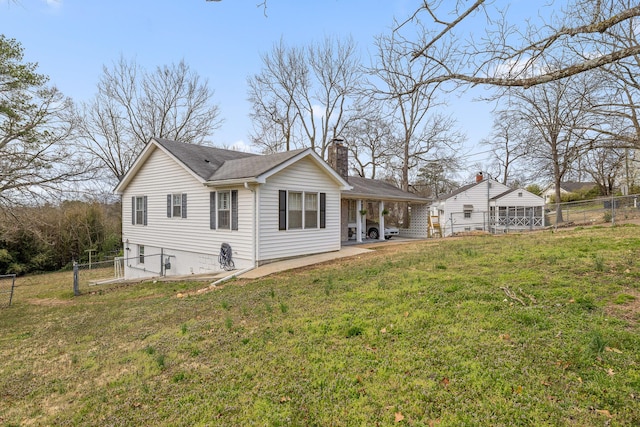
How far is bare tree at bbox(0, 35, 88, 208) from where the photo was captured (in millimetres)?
10648

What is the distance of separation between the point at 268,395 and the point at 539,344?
293 cm

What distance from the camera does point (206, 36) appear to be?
11633mm

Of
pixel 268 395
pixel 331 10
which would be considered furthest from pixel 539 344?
pixel 331 10

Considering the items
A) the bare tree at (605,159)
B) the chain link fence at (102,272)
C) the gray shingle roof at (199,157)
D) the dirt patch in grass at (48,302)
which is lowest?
the chain link fence at (102,272)

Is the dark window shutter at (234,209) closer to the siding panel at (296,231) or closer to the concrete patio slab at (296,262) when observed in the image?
the siding panel at (296,231)

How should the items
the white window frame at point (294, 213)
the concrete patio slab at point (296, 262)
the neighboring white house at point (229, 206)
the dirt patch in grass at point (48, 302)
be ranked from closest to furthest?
the concrete patio slab at point (296, 262), the dirt patch in grass at point (48, 302), the neighboring white house at point (229, 206), the white window frame at point (294, 213)

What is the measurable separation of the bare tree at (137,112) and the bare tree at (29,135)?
13.4m

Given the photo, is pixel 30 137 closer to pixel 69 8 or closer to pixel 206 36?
pixel 69 8

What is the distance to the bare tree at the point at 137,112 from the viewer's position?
83.4 ft

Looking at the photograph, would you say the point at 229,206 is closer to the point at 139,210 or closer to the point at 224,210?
the point at 224,210

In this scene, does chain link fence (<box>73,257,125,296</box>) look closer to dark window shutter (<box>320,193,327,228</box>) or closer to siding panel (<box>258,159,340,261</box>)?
siding panel (<box>258,159,340,261</box>)

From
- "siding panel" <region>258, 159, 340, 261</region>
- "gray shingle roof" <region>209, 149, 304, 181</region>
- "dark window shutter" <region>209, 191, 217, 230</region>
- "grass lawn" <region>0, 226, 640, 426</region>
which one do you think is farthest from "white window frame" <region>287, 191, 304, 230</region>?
"grass lawn" <region>0, 226, 640, 426</region>

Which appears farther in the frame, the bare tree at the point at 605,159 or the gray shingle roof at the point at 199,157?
the gray shingle roof at the point at 199,157

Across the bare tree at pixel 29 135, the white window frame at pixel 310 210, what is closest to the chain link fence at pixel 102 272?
the bare tree at pixel 29 135
